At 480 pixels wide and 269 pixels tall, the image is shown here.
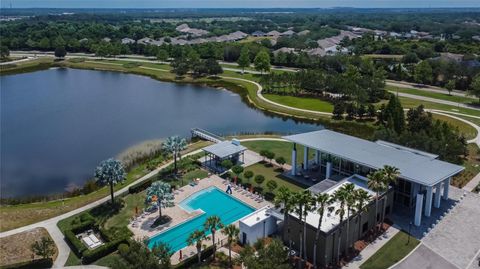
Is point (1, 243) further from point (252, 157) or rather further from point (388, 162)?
point (388, 162)

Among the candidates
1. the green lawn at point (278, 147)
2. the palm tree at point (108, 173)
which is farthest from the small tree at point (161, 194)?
the green lawn at point (278, 147)

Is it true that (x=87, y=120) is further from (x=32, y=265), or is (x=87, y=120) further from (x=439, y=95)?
(x=439, y=95)

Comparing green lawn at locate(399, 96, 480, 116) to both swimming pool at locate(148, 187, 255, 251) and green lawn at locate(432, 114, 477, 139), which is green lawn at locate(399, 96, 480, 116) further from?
swimming pool at locate(148, 187, 255, 251)

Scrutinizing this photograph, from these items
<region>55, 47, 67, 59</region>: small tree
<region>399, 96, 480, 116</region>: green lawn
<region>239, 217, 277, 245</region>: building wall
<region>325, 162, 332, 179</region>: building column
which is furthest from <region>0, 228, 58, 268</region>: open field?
<region>55, 47, 67, 59</region>: small tree

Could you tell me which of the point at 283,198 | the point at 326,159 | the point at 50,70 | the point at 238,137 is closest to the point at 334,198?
the point at 283,198

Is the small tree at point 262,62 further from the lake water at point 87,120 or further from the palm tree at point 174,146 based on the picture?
the palm tree at point 174,146

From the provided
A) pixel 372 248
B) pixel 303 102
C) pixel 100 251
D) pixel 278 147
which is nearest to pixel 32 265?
pixel 100 251
